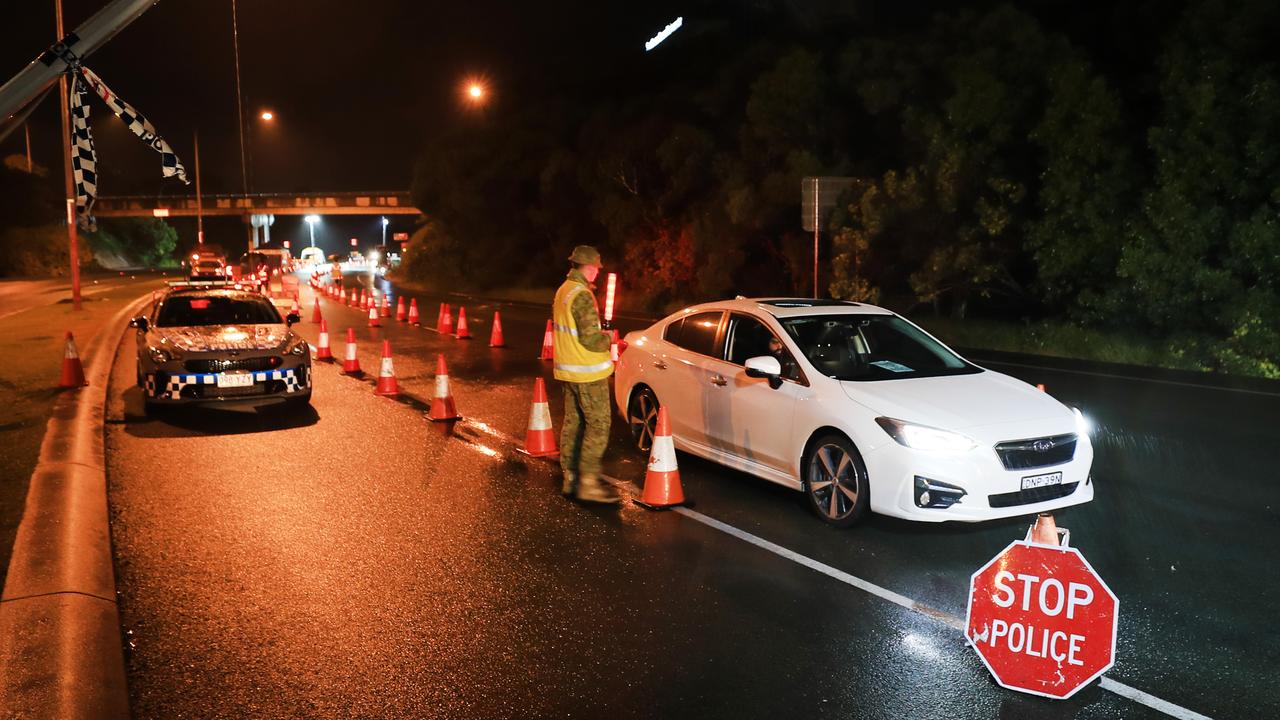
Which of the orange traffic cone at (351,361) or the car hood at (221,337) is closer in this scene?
the car hood at (221,337)

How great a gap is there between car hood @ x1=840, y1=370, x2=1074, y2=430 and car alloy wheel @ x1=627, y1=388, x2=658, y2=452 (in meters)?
2.47

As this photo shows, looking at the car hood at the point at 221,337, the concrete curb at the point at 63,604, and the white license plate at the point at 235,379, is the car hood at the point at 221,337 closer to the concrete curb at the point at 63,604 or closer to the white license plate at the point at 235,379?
the white license plate at the point at 235,379

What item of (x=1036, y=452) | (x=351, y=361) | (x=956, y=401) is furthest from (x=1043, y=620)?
(x=351, y=361)

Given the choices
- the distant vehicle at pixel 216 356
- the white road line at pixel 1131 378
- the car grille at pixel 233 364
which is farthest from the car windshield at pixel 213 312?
the white road line at pixel 1131 378

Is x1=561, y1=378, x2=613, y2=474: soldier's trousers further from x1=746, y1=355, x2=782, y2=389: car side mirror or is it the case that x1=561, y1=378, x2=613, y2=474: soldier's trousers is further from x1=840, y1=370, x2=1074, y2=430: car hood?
x1=840, y1=370, x2=1074, y2=430: car hood

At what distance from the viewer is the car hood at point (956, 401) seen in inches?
257

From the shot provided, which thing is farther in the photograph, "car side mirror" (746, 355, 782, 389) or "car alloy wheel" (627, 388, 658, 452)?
"car alloy wheel" (627, 388, 658, 452)

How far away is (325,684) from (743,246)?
28.3 metres

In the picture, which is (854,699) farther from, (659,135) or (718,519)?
(659,135)

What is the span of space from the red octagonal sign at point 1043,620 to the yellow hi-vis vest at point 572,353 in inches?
151

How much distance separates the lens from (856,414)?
6.75 metres

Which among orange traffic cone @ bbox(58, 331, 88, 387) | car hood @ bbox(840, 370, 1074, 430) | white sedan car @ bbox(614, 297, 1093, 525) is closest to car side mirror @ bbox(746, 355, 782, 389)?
white sedan car @ bbox(614, 297, 1093, 525)

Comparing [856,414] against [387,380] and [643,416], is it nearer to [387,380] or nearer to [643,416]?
[643,416]

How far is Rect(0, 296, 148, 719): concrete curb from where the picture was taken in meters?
4.18
